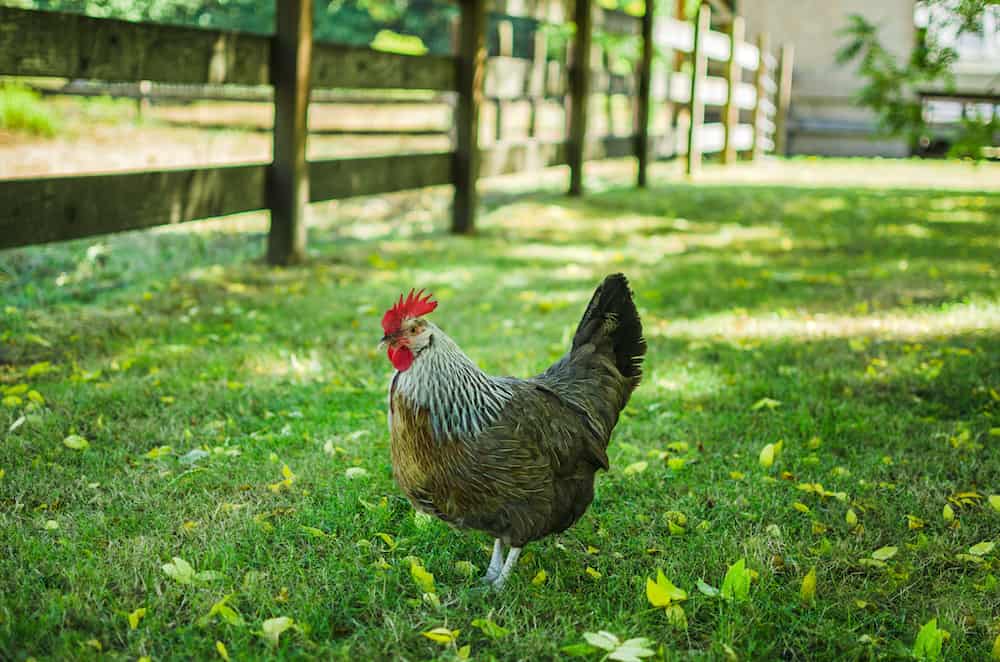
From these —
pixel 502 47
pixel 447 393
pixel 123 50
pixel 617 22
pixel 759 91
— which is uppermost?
pixel 617 22

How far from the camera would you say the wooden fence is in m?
4.50

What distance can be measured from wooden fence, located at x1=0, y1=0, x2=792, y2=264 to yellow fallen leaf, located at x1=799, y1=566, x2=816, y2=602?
3.72 metres

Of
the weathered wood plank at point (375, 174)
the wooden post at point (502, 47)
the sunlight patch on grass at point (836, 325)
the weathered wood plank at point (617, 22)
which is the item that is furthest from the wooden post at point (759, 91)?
the sunlight patch on grass at point (836, 325)

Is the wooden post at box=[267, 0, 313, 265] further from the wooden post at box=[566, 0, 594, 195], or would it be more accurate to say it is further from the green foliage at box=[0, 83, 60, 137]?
the wooden post at box=[566, 0, 594, 195]

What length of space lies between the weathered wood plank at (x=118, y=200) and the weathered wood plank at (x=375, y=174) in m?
0.53

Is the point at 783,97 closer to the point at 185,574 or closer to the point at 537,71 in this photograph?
the point at 537,71

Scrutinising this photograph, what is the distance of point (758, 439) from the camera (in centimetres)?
376

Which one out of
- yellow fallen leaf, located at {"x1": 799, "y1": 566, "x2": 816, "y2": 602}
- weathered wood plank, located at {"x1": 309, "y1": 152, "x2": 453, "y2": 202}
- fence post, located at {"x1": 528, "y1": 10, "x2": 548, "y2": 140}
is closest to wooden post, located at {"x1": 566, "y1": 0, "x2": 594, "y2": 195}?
fence post, located at {"x1": 528, "y1": 10, "x2": 548, "y2": 140}

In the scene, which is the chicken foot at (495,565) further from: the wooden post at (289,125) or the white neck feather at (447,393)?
the wooden post at (289,125)

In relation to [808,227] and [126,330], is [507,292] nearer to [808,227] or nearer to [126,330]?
[126,330]

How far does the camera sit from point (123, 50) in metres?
4.82

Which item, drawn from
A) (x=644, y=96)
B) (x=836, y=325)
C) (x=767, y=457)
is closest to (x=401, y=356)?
(x=767, y=457)

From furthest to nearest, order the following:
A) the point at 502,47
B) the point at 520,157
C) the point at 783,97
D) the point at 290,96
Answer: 1. the point at 783,97
2. the point at 502,47
3. the point at 520,157
4. the point at 290,96

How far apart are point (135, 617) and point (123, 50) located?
11.3 feet
